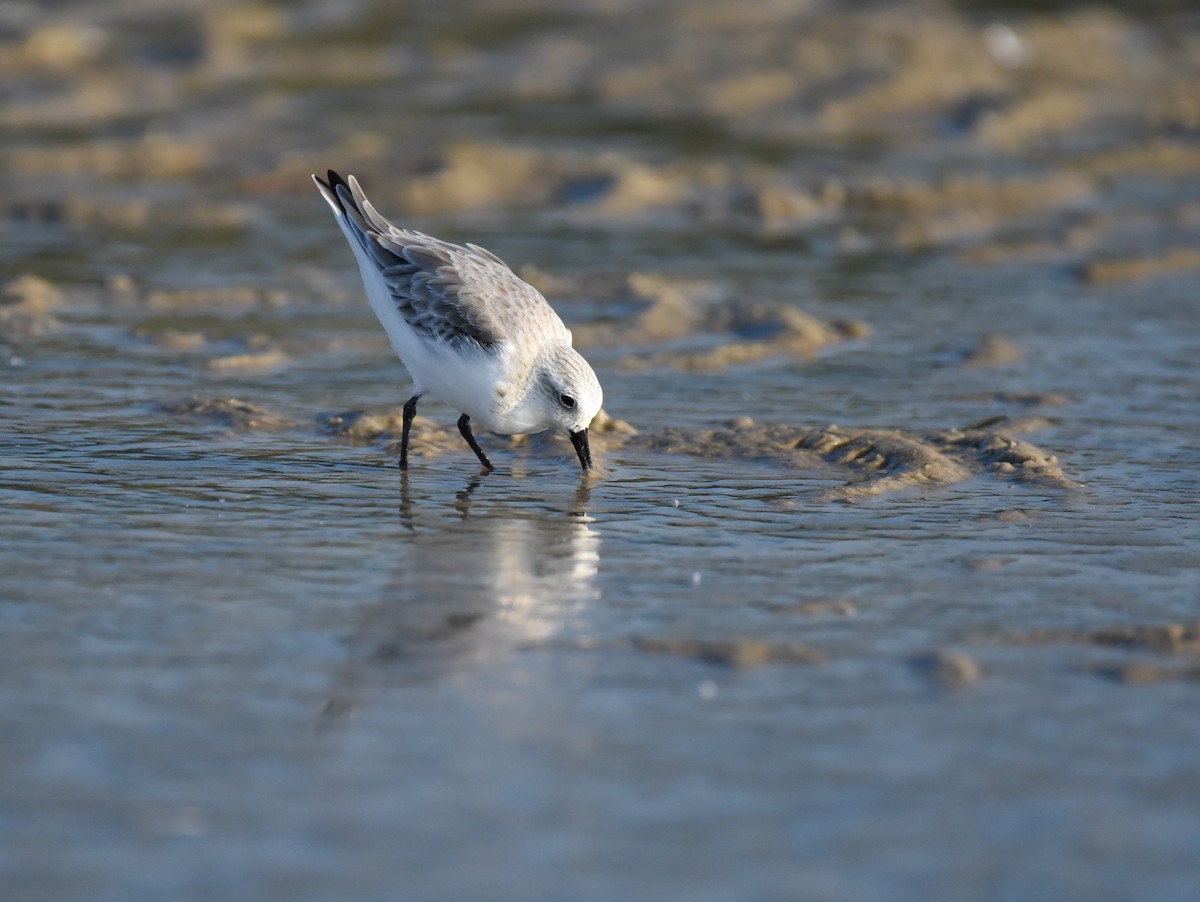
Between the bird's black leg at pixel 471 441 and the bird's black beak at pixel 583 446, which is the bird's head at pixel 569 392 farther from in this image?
the bird's black leg at pixel 471 441

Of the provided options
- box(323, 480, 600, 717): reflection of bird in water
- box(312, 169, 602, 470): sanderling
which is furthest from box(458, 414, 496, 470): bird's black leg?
box(323, 480, 600, 717): reflection of bird in water

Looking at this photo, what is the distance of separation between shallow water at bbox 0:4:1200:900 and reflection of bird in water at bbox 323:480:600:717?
2 centimetres

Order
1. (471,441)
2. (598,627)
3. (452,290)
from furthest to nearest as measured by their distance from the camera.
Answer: (471,441)
(452,290)
(598,627)

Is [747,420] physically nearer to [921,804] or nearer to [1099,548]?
[1099,548]

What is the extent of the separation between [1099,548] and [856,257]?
21.7ft

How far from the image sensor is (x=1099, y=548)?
6395 millimetres

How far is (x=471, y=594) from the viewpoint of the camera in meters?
5.84

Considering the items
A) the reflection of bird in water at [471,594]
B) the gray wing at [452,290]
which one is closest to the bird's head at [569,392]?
the gray wing at [452,290]

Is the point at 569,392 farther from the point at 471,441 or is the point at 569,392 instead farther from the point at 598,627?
the point at 598,627

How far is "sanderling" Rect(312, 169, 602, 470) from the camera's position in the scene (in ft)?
24.1

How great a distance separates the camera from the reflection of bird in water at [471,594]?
516cm

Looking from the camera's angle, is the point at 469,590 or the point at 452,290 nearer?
the point at 469,590

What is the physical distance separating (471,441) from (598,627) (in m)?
2.44

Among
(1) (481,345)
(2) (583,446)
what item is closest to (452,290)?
(1) (481,345)
